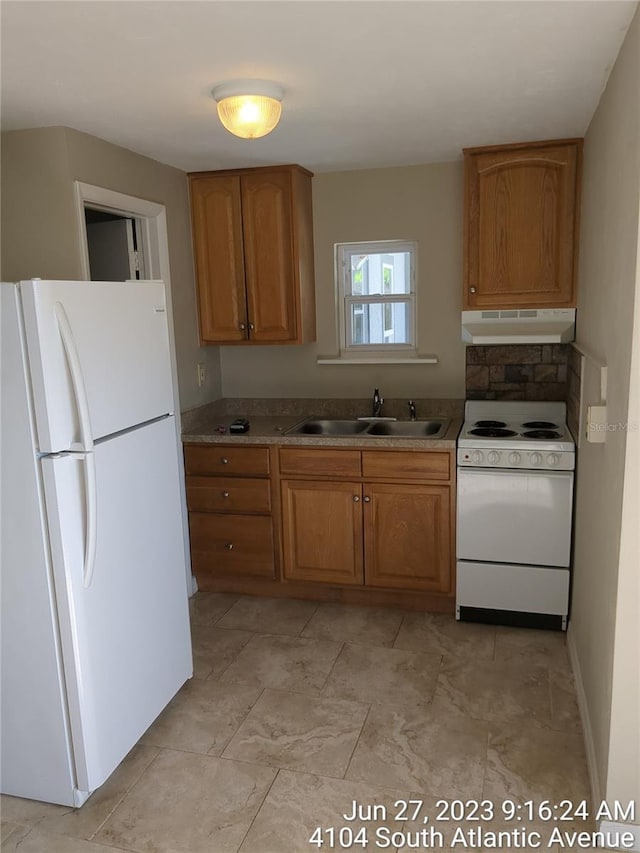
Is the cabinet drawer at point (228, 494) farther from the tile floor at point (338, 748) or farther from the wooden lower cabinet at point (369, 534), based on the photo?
the tile floor at point (338, 748)

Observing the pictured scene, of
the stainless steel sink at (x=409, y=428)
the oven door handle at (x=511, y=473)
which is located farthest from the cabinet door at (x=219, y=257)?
the oven door handle at (x=511, y=473)

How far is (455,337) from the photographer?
12.5 ft

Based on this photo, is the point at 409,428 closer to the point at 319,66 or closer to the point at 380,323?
the point at 380,323

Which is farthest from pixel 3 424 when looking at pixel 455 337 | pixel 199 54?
pixel 455 337

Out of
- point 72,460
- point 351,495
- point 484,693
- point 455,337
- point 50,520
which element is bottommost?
point 484,693

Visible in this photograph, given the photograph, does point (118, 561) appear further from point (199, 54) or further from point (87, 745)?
point (199, 54)

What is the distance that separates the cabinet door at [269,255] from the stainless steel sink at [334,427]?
0.52 meters

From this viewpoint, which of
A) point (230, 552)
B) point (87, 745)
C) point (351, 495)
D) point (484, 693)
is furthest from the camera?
point (230, 552)

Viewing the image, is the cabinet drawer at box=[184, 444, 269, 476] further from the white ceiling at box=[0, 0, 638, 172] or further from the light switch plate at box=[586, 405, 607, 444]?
the light switch plate at box=[586, 405, 607, 444]

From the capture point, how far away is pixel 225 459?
361cm

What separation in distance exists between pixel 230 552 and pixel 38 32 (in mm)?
2599

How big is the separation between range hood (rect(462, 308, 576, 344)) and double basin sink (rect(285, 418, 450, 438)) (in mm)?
544

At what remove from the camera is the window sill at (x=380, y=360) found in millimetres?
3840

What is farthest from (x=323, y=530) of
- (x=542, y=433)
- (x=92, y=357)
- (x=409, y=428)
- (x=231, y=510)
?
(x=92, y=357)
